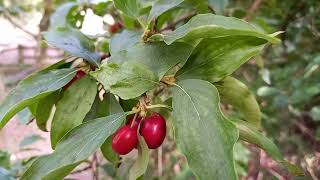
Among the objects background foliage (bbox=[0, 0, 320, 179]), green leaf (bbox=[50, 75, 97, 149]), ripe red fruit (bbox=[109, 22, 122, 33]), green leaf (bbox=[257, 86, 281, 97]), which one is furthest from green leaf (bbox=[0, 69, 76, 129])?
green leaf (bbox=[257, 86, 281, 97])

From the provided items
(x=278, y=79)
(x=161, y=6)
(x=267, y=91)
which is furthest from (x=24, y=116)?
(x=278, y=79)

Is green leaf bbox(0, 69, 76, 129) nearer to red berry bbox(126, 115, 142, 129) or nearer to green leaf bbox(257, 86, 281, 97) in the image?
red berry bbox(126, 115, 142, 129)

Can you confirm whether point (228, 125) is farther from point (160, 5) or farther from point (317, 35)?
point (317, 35)

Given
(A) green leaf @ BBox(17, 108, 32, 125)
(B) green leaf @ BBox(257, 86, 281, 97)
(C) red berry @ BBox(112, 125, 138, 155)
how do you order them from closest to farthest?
(C) red berry @ BBox(112, 125, 138, 155) → (A) green leaf @ BBox(17, 108, 32, 125) → (B) green leaf @ BBox(257, 86, 281, 97)

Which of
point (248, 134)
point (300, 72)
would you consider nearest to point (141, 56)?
point (248, 134)

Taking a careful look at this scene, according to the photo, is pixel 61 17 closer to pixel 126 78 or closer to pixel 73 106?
pixel 73 106

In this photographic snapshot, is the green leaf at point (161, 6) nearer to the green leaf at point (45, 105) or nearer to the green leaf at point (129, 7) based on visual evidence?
the green leaf at point (129, 7)

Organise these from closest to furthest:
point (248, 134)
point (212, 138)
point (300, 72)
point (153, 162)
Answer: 1. point (212, 138)
2. point (248, 134)
3. point (300, 72)
4. point (153, 162)
